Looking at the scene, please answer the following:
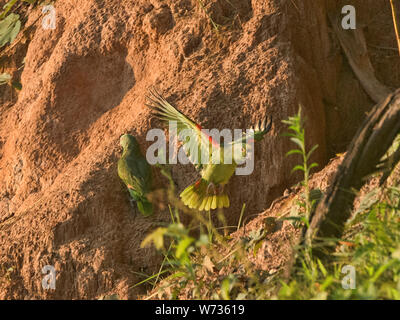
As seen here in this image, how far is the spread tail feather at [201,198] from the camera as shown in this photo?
4289 millimetres

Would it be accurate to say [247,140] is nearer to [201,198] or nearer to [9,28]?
[201,198]

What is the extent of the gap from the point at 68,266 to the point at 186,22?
2037 mm

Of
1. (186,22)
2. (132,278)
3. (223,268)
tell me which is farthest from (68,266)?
(186,22)

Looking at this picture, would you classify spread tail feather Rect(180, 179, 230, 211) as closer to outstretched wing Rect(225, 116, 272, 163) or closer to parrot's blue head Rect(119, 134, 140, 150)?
outstretched wing Rect(225, 116, 272, 163)

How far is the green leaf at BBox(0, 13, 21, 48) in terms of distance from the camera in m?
5.89

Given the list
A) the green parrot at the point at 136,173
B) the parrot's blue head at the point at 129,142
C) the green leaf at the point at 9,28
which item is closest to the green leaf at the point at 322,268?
the green parrot at the point at 136,173

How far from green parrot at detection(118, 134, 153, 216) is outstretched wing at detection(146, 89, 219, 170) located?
295 mm

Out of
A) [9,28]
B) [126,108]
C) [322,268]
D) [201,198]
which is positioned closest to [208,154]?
[201,198]

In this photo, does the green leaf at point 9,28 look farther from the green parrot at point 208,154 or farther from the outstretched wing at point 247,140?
the outstretched wing at point 247,140

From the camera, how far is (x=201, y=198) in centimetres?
430

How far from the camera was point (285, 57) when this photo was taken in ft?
15.1

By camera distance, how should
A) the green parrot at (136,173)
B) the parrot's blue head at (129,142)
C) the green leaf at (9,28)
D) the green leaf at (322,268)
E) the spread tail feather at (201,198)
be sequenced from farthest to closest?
the green leaf at (9,28) → the parrot's blue head at (129,142) → the green parrot at (136,173) → the spread tail feather at (201,198) → the green leaf at (322,268)

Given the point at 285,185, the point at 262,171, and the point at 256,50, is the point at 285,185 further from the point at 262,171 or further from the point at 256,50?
the point at 256,50

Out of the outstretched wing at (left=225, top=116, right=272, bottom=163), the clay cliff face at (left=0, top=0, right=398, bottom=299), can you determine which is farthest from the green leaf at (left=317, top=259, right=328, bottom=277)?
the clay cliff face at (left=0, top=0, right=398, bottom=299)
